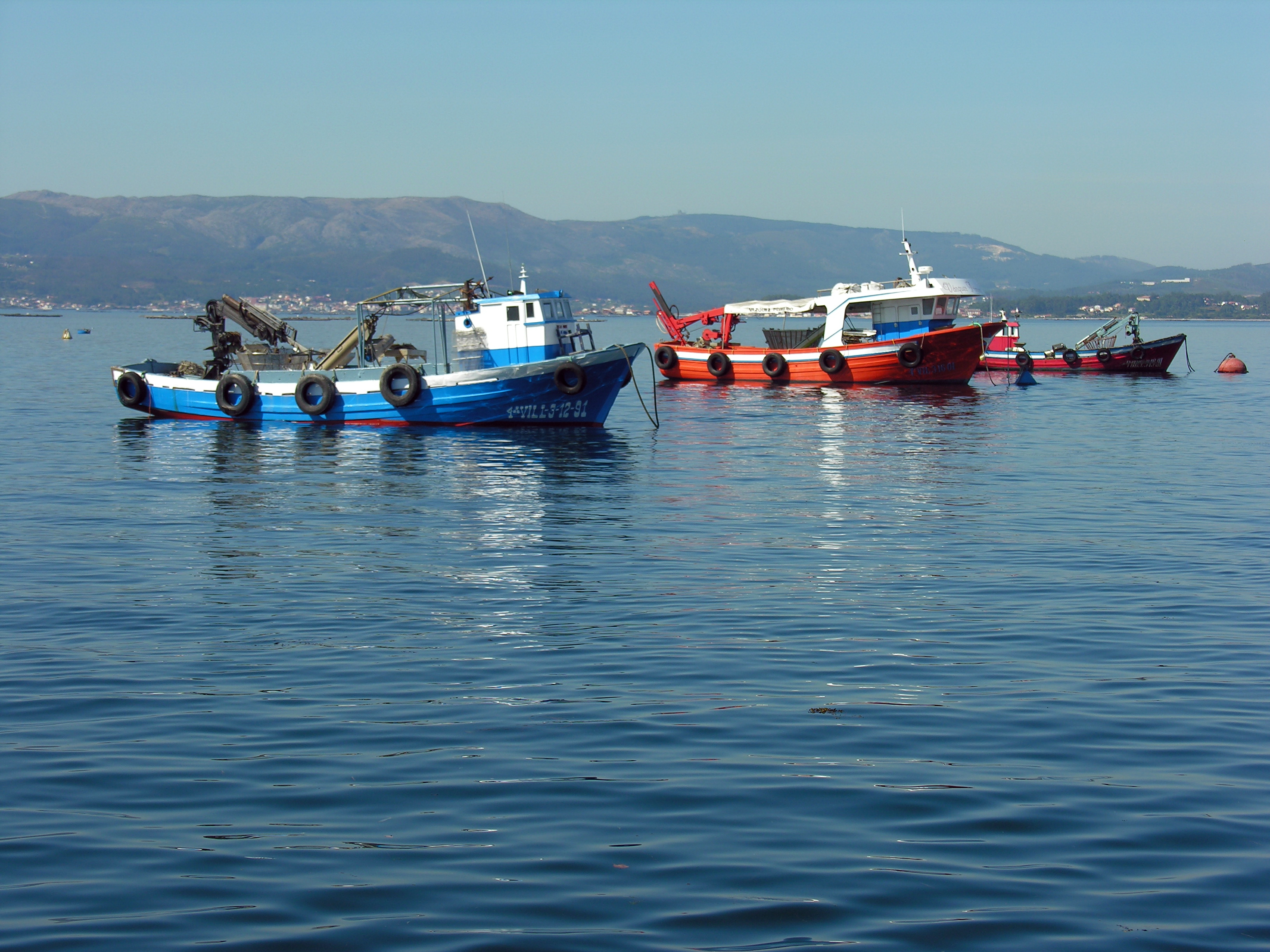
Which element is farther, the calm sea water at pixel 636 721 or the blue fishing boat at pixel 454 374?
the blue fishing boat at pixel 454 374

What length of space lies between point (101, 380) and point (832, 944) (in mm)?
72159

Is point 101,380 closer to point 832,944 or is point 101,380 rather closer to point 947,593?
point 947,593

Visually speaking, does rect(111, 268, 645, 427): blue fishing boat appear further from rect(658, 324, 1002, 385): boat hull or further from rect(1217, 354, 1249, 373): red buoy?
rect(1217, 354, 1249, 373): red buoy

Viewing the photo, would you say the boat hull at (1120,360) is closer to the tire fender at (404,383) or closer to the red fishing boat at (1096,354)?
the red fishing boat at (1096,354)

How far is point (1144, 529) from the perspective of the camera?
21.7 metres

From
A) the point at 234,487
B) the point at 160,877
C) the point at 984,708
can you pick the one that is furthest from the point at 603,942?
the point at 234,487

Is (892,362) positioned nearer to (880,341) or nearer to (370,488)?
(880,341)

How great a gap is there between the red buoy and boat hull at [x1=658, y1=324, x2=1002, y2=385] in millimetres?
23518

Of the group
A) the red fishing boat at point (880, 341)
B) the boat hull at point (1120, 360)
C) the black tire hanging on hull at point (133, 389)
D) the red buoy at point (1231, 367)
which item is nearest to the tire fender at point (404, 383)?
the black tire hanging on hull at point (133, 389)

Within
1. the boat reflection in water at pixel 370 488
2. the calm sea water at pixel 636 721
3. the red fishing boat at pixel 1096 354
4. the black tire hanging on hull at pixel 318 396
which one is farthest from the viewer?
the red fishing boat at pixel 1096 354

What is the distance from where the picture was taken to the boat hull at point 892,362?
188 ft

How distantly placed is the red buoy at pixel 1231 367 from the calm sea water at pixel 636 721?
190ft

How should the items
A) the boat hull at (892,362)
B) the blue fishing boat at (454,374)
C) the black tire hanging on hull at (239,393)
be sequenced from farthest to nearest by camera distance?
the boat hull at (892,362)
the black tire hanging on hull at (239,393)
the blue fishing boat at (454,374)

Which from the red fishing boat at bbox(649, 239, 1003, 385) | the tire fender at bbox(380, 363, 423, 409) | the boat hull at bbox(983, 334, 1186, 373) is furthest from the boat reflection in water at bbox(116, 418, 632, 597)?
the boat hull at bbox(983, 334, 1186, 373)
